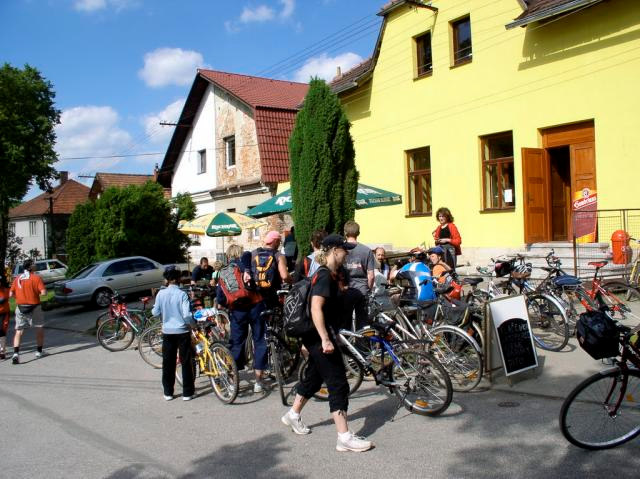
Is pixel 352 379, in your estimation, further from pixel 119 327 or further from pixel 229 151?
pixel 229 151

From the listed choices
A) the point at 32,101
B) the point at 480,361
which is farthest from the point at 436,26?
the point at 32,101

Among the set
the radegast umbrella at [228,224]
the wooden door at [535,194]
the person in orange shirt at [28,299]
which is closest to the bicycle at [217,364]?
the person in orange shirt at [28,299]

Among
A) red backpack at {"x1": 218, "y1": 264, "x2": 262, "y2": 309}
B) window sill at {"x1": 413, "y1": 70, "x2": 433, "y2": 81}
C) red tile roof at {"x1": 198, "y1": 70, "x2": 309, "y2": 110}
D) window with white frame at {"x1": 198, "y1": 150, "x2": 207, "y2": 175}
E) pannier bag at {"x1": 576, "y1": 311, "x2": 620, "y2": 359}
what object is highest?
red tile roof at {"x1": 198, "y1": 70, "x2": 309, "y2": 110}

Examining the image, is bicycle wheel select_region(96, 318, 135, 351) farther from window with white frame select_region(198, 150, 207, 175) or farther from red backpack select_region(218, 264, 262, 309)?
window with white frame select_region(198, 150, 207, 175)

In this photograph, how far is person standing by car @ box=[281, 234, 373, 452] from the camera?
520 centimetres

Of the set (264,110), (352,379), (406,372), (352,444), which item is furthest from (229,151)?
(352,444)

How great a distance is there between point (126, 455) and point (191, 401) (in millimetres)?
1911

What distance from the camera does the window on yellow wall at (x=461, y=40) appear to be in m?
16.0

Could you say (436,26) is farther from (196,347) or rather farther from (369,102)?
(196,347)

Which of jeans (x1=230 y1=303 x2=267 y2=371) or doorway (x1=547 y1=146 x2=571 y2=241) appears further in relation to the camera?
doorway (x1=547 y1=146 x2=571 y2=241)

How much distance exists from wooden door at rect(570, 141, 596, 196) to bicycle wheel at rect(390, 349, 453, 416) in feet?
31.4

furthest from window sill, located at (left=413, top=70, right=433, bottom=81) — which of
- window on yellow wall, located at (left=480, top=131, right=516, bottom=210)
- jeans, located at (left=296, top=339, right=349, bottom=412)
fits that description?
jeans, located at (left=296, top=339, right=349, bottom=412)

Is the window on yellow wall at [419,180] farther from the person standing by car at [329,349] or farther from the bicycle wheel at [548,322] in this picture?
the person standing by car at [329,349]

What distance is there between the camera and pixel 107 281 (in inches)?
742
